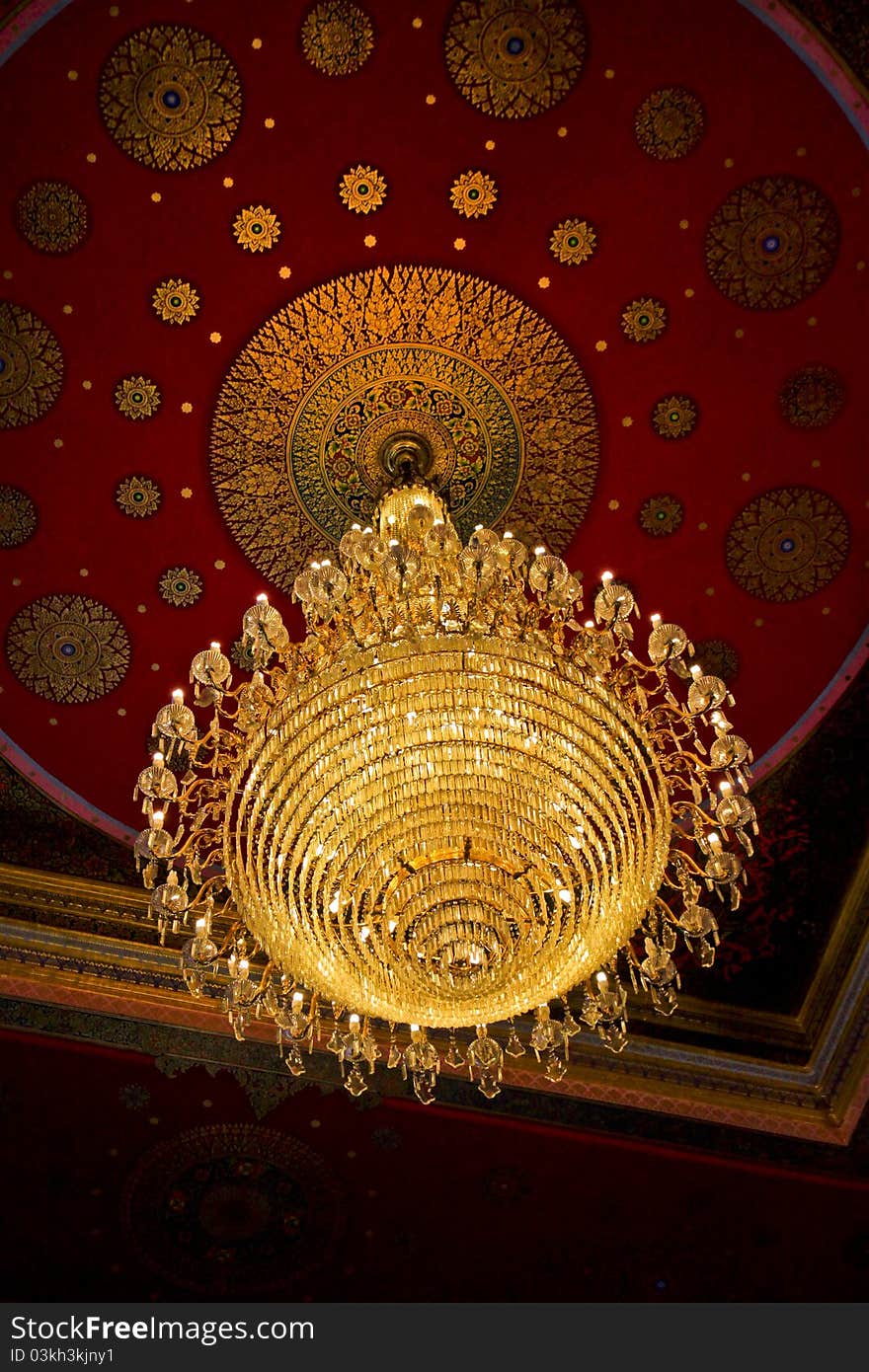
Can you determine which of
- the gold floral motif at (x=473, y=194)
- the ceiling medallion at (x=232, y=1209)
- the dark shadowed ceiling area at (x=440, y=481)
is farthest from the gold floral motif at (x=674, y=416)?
the ceiling medallion at (x=232, y=1209)

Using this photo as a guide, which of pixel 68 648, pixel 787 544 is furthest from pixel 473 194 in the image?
pixel 68 648

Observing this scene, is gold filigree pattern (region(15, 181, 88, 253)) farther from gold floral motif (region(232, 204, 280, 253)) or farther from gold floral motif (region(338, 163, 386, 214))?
gold floral motif (region(338, 163, 386, 214))

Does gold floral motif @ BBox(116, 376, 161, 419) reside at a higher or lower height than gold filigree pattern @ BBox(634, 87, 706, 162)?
lower

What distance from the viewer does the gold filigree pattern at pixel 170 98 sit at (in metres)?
3.81

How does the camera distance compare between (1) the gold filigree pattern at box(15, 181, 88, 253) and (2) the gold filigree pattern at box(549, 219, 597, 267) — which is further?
(2) the gold filigree pattern at box(549, 219, 597, 267)

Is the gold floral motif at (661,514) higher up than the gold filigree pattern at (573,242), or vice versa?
the gold filigree pattern at (573,242)

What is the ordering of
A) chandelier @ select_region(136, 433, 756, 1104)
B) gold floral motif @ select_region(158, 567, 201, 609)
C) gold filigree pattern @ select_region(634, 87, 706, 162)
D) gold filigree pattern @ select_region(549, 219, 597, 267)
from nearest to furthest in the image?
chandelier @ select_region(136, 433, 756, 1104)
gold filigree pattern @ select_region(634, 87, 706, 162)
gold filigree pattern @ select_region(549, 219, 597, 267)
gold floral motif @ select_region(158, 567, 201, 609)

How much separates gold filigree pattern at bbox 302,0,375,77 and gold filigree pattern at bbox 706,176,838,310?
1.34m

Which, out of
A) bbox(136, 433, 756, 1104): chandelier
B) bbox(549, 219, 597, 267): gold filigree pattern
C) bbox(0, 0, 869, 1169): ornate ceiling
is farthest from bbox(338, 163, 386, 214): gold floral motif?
bbox(136, 433, 756, 1104): chandelier

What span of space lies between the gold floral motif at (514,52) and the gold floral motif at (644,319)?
0.76 meters

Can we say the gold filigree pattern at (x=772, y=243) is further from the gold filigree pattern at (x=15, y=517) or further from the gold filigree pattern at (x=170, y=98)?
the gold filigree pattern at (x=15, y=517)

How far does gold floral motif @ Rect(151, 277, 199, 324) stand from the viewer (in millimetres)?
4219

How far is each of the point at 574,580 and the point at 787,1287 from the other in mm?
4145

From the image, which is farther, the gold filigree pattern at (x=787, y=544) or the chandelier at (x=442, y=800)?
the gold filigree pattern at (x=787, y=544)
